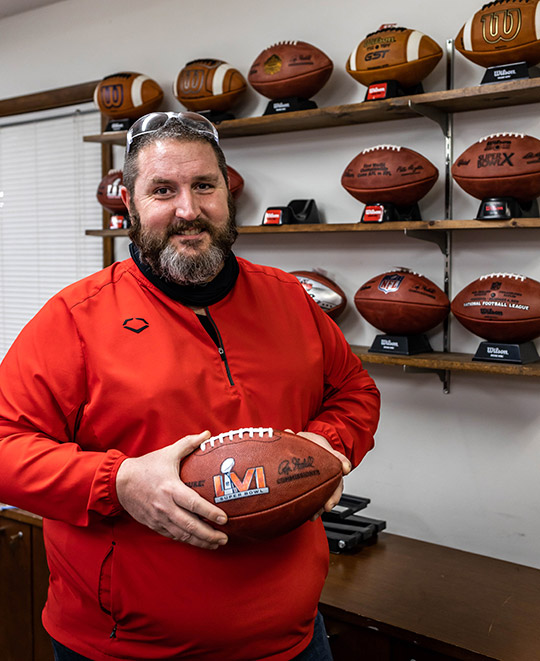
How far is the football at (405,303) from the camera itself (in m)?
2.05

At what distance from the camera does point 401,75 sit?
2.07 metres

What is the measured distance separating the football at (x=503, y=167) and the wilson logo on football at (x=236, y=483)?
3.87 ft

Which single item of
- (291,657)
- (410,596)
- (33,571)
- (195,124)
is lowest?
(33,571)

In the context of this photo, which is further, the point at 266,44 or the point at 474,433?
the point at 266,44

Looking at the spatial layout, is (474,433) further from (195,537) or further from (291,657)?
(195,537)

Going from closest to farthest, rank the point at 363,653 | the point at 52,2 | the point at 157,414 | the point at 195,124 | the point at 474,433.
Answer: the point at 157,414 < the point at 195,124 < the point at 363,653 < the point at 474,433 < the point at 52,2

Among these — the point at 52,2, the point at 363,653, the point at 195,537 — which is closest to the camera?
the point at 195,537

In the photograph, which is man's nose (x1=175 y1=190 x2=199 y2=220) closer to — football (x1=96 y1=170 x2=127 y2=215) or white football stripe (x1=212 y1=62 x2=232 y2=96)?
white football stripe (x1=212 y1=62 x2=232 y2=96)

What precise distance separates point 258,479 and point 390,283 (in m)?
1.12

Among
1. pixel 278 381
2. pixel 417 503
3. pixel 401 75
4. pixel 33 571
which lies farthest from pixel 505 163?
pixel 33 571

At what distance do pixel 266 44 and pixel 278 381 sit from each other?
171 centimetres

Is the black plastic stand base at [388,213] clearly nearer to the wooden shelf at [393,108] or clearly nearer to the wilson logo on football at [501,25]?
the wooden shelf at [393,108]

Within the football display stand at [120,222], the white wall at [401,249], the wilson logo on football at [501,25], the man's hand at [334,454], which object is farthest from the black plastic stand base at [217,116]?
the man's hand at [334,454]

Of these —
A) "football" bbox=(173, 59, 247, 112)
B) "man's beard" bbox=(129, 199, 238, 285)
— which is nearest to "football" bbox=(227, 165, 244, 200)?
"football" bbox=(173, 59, 247, 112)
